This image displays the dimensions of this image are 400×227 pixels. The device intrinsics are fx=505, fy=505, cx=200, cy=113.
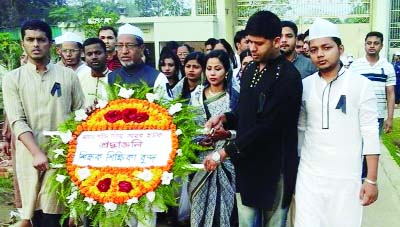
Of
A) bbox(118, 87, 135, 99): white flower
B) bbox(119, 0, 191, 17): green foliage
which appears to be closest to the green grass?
bbox(118, 87, 135, 99): white flower

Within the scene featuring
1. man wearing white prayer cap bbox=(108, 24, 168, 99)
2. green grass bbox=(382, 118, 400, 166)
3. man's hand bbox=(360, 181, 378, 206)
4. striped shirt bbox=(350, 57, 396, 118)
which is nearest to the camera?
man's hand bbox=(360, 181, 378, 206)

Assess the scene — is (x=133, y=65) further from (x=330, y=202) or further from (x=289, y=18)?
(x=289, y=18)

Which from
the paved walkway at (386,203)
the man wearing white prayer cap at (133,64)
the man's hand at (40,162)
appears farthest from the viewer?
the paved walkway at (386,203)

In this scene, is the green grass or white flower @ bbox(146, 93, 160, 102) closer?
white flower @ bbox(146, 93, 160, 102)

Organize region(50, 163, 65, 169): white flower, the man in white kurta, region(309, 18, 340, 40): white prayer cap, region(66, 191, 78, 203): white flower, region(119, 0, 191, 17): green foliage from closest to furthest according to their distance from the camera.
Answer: region(309, 18, 340, 40): white prayer cap → region(66, 191, 78, 203): white flower → region(50, 163, 65, 169): white flower → the man in white kurta → region(119, 0, 191, 17): green foliage

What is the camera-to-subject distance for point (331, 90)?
10.5 ft

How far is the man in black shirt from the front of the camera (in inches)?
127

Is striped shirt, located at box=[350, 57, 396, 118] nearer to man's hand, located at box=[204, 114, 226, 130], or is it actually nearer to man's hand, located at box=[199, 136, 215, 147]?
man's hand, located at box=[204, 114, 226, 130]

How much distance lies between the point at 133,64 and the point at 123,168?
1.40 metres

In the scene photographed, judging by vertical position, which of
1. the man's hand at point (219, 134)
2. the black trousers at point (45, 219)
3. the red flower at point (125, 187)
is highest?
the man's hand at point (219, 134)

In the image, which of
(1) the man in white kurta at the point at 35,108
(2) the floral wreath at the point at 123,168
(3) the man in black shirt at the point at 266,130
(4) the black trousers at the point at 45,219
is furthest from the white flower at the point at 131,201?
(4) the black trousers at the point at 45,219

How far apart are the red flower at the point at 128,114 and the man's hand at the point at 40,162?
2.07ft

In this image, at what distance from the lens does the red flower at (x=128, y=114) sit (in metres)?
3.55

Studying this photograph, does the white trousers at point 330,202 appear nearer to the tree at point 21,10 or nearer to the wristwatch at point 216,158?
the wristwatch at point 216,158
